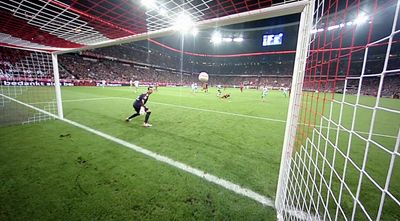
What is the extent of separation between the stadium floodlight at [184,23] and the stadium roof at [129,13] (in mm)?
44

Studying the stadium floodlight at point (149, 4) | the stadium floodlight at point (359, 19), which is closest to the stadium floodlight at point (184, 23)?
the stadium floodlight at point (149, 4)

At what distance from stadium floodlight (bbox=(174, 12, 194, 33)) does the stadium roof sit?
44 mm

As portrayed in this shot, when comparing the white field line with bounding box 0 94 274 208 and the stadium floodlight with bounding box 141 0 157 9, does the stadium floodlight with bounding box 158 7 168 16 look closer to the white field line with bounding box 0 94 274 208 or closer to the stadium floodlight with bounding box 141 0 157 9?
the stadium floodlight with bounding box 141 0 157 9

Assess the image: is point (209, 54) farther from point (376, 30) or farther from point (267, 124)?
point (267, 124)

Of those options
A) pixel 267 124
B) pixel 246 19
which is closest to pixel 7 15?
pixel 246 19

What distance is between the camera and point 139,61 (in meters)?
46.2

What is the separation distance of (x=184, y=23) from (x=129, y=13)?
1076 millimetres

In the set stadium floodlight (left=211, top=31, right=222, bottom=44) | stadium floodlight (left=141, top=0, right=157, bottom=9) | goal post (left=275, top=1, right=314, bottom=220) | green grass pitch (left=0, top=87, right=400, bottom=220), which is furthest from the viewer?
stadium floodlight (left=211, top=31, right=222, bottom=44)

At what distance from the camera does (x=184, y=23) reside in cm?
342

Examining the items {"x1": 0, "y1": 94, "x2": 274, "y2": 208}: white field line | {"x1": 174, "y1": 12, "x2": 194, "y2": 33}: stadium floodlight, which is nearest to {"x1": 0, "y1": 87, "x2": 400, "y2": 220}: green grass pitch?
{"x1": 0, "y1": 94, "x2": 274, "y2": 208}: white field line

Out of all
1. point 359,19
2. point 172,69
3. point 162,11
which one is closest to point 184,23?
point 162,11

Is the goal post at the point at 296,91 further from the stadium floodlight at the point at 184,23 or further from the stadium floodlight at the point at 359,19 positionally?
the stadium floodlight at the point at 184,23

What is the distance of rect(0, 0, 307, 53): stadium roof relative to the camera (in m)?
2.75

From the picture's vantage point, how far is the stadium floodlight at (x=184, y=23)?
3295 mm
